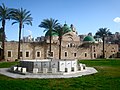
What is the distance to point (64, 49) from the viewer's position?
5231cm

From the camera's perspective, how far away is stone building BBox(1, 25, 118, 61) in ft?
147

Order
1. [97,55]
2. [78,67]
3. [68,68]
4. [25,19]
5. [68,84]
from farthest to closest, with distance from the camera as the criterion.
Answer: [97,55], [25,19], [78,67], [68,68], [68,84]

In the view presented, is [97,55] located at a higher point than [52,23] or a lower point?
lower

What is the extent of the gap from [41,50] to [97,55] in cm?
1906

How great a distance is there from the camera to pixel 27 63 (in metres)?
21.6

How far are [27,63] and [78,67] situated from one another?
5.38 m

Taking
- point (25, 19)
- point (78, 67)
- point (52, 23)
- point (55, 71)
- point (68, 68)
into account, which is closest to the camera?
point (55, 71)

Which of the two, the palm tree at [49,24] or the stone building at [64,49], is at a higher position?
the palm tree at [49,24]

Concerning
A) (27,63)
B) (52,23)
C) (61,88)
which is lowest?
(61,88)

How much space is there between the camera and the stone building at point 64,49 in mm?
44781

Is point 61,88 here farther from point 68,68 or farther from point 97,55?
point 97,55

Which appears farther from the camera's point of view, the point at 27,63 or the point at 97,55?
the point at 97,55

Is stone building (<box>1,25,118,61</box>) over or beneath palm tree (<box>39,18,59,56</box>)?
beneath

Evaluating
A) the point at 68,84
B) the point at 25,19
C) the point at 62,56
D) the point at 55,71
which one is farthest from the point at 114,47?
the point at 68,84
